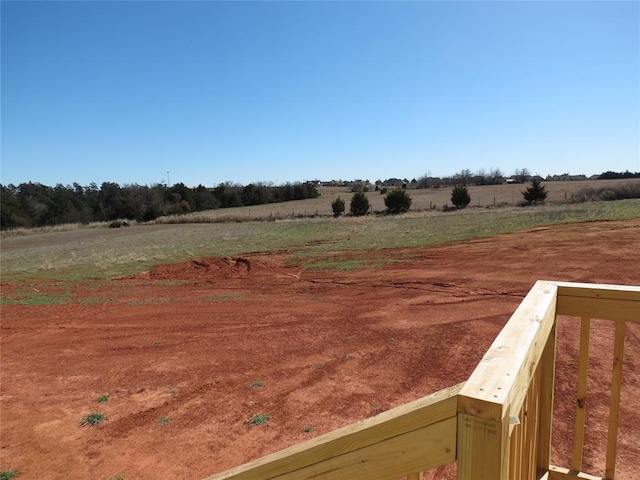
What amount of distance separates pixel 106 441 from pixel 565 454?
449cm

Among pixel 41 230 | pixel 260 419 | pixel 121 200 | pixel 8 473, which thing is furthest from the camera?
pixel 121 200

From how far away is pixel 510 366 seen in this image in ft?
4.25

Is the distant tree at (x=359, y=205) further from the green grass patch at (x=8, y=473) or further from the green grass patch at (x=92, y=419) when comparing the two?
the green grass patch at (x=8, y=473)

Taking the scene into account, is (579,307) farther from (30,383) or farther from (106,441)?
(30,383)

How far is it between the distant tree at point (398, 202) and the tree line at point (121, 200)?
34.0m

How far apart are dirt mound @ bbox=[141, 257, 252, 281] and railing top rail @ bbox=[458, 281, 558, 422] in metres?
12.7

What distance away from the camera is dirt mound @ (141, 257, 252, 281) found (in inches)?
573

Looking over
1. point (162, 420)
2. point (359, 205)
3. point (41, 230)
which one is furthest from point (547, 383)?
point (41, 230)

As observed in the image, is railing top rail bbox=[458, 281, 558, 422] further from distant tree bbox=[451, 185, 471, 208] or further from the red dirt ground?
distant tree bbox=[451, 185, 471, 208]

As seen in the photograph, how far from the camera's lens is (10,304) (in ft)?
35.7

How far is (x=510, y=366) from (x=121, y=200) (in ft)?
238

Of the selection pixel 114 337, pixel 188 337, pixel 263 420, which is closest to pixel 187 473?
pixel 263 420

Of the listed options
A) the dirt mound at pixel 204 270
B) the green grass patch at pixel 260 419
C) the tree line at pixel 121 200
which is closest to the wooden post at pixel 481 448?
the green grass patch at pixel 260 419

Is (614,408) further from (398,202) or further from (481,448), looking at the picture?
(398,202)
